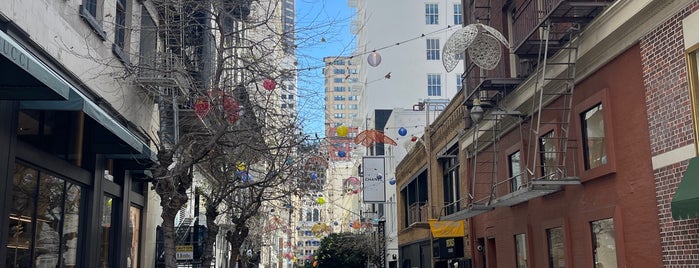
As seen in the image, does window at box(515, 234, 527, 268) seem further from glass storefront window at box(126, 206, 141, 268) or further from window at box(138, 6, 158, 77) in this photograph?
window at box(138, 6, 158, 77)

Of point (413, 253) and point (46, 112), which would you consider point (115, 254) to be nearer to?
point (46, 112)

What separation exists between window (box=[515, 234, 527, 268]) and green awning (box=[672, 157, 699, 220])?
7.23m

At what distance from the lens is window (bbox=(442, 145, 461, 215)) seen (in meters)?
22.7

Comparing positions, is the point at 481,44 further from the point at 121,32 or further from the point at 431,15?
the point at 431,15

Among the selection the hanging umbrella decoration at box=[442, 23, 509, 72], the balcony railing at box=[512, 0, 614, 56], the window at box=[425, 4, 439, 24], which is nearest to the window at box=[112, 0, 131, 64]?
the hanging umbrella decoration at box=[442, 23, 509, 72]

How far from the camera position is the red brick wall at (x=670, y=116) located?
8.43m

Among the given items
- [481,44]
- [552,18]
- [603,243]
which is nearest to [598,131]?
[603,243]

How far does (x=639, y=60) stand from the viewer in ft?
32.0

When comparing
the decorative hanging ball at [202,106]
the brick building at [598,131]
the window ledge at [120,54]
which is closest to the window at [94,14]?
the window ledge at [120,54]

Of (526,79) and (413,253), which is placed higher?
(526,79)

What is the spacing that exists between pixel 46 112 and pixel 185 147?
328cm

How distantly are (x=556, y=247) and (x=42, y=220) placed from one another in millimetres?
9971

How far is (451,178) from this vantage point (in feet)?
78.3

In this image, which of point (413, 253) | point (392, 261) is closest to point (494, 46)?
point (413, 253)
